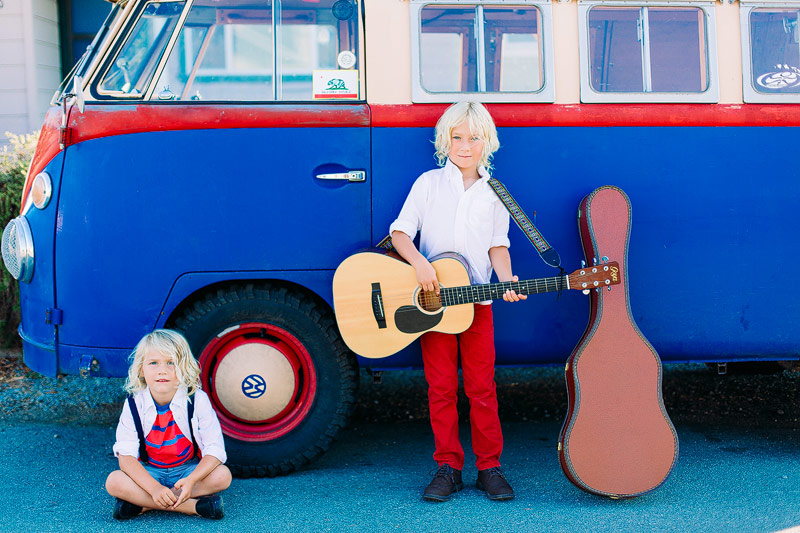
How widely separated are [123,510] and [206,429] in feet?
1.46

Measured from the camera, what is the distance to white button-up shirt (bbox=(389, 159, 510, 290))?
3.65 m

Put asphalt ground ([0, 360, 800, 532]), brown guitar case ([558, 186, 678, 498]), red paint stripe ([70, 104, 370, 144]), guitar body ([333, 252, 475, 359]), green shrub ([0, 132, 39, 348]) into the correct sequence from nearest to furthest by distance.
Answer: asphalt ground ([0, 360, 800, 532])
brown guitar case ([558, 186, 678, 498])
guitar body ([333, 252, 475, 359])
red paint stripe ([70, 104, 370, 144])
green shrub ([0, 132, 39, 348])

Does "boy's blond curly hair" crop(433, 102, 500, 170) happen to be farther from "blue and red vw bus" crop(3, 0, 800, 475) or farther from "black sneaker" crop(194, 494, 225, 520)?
"black sneaker" crop(194, 494, 225, 520)

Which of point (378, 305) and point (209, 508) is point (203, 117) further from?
point (209, 508)

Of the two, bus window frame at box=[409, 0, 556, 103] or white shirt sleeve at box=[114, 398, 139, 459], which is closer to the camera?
white shirt sleeve at box=[114, 398, 139, 459]

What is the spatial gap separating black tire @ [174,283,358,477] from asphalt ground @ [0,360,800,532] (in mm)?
157

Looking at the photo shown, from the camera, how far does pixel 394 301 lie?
3643 millimetres

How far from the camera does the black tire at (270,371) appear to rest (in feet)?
12.4

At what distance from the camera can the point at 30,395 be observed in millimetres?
5336

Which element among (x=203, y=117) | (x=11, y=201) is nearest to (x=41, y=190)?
(x=203, y=117)

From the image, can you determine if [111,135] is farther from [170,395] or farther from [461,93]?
[461,93]

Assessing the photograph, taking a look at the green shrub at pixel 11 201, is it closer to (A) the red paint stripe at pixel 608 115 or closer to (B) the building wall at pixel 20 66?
(B) the building wall at pixel 20 66

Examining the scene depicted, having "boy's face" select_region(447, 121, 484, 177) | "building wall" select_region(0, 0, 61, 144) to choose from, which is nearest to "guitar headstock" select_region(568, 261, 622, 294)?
"boy's face" select_region(447, 121, 484, 177)

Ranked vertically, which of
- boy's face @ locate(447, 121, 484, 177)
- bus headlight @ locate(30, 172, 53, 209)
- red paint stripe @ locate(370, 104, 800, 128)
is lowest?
bus headlight @ locate(30, 172, 53, 209)
